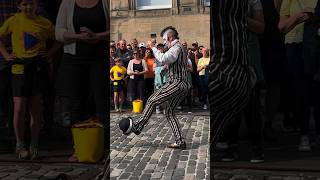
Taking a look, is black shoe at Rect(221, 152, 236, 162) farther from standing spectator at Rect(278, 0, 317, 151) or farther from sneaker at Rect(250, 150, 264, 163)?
standing spectator at Rect(278, 0, 317, 151)

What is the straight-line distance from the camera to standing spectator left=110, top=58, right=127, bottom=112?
943 cm

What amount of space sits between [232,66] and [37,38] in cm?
129

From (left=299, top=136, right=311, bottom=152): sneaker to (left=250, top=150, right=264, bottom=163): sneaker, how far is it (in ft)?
0.80

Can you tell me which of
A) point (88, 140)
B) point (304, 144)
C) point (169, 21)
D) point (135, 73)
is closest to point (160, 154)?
point (88, 140)

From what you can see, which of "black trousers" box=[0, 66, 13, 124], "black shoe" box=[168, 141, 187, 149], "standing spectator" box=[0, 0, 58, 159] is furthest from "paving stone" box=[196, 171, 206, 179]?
"black trousers" box=[0, 66, 13, 124]

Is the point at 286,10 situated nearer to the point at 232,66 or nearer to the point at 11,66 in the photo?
the point at 232,66

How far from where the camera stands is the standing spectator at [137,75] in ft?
32.6

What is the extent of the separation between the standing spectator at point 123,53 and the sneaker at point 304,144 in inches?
249

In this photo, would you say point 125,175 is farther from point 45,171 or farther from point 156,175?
point 45,171

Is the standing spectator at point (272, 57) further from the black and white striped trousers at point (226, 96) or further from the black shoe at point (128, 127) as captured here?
the black shoe at point (128, 127)

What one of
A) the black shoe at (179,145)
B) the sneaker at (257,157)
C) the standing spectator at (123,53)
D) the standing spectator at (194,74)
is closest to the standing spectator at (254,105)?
A: the sneaker at (257,157)

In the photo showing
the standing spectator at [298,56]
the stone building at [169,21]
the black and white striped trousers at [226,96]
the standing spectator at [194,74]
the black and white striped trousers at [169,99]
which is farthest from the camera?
the stone building at [169,21]

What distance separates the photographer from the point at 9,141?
3.87 metres

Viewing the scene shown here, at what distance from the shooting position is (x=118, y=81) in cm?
998
